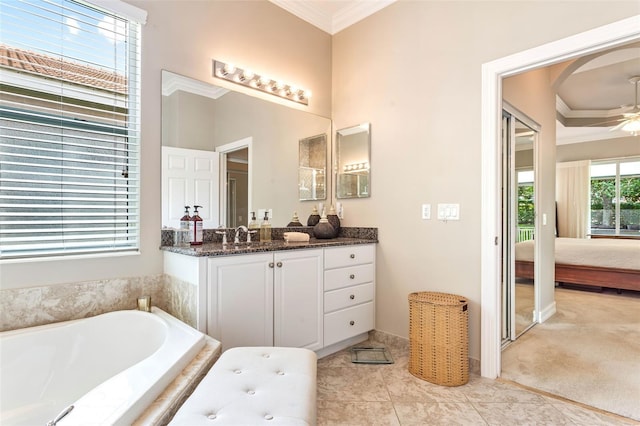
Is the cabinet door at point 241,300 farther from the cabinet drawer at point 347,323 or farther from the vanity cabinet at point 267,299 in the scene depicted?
the cabinet drawer at point 347,323

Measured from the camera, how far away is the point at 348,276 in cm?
265

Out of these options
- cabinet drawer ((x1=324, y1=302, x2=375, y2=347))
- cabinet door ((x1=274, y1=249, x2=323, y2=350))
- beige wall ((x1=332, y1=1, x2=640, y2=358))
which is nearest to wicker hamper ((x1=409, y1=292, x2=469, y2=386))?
beige wall ((x1=332, y1=1, x2=640, y2=358))

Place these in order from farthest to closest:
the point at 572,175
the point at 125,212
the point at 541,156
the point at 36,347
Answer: the point at 572,175 < the point at 541,156 < the point at 125,212 < the point at 36,347

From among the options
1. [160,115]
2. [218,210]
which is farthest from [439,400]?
[160,115]

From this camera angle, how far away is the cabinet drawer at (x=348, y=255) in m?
2.50

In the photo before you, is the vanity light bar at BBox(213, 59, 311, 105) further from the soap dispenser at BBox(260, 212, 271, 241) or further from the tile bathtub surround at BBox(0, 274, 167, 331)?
the tile bathtub surround at BBox(0, 274, 167, 331)

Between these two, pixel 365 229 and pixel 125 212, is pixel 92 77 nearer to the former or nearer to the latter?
pixel 125 212

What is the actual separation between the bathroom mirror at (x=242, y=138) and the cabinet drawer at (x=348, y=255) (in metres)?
0.63

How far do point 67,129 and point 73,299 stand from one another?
3.22ft

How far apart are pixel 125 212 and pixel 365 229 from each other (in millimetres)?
1886

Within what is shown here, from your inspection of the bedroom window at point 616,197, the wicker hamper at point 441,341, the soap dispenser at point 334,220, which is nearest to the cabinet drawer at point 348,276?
the soap dispenser at point 334,220

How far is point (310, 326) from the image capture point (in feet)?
7.80

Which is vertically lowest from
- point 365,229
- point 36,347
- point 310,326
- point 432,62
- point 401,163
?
point 310,326

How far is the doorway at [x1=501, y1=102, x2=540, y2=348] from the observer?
2.81 metres
